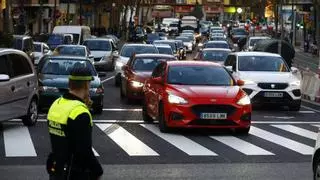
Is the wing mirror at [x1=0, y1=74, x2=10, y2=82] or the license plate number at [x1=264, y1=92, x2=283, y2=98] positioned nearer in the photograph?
the wing mirror at [x1=0, y1=74, x2=10, y2=82]

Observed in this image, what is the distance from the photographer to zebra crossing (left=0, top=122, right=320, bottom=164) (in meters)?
12.0

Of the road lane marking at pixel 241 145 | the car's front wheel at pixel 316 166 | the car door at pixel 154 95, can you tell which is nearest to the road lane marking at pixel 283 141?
the road lane marking at pixel 241 145

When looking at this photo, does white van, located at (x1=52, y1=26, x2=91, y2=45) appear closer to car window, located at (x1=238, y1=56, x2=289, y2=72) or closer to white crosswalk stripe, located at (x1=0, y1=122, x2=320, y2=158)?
car window, located at (x1=238, y1=56, x2=289, y2=72)

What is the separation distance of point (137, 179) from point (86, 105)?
170 inches

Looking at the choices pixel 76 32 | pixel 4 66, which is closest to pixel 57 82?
pixel 4 66

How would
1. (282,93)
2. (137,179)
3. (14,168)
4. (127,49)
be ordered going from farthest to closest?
(127,49)
(282,93)
(14,168)
(137,179)

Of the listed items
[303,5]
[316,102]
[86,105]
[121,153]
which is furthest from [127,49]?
[303,5]

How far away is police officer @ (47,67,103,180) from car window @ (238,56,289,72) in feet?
51.9

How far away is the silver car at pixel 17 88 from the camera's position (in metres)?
14.0

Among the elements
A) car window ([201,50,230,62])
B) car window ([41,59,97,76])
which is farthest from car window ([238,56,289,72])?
car window ([201,50,230,62])

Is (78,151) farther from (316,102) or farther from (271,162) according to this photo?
(316,102)

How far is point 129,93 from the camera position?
2131 cm

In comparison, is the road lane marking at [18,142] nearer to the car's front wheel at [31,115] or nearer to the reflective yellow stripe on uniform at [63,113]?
the car's front wheel at [31,115]

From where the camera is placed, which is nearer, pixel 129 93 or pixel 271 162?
pixel 271 162
